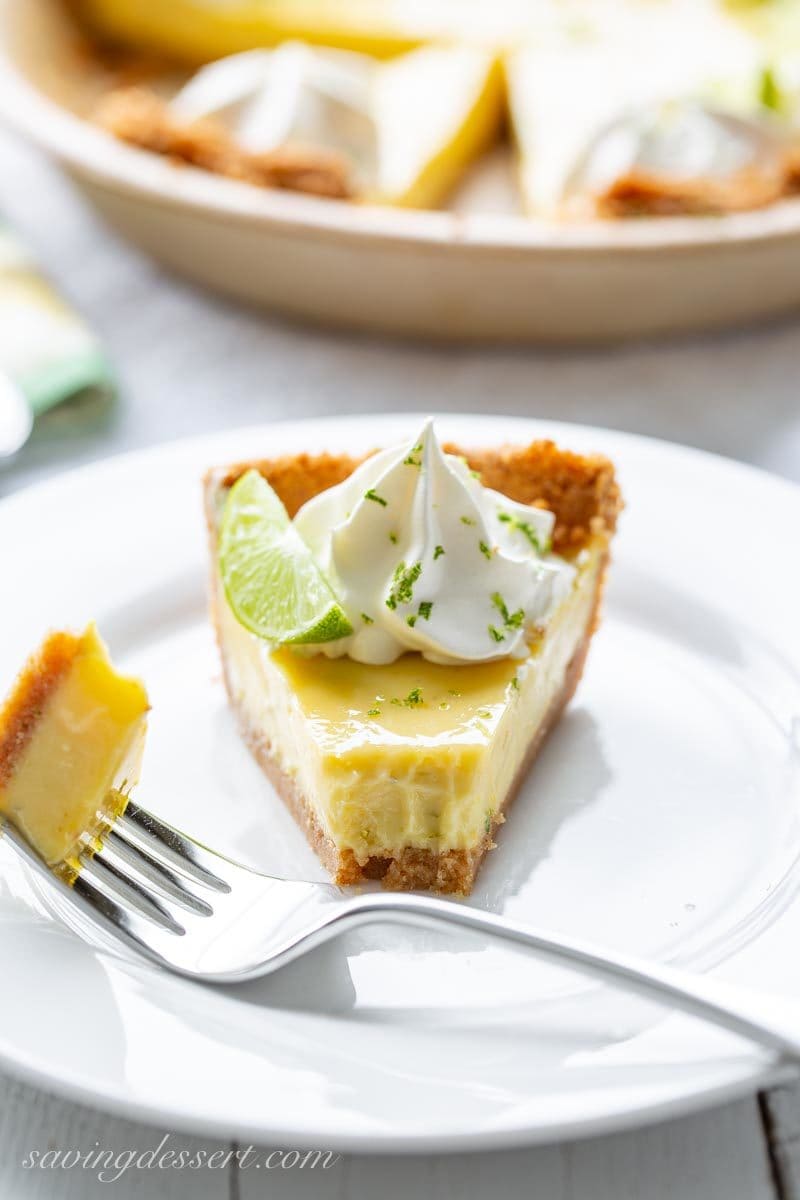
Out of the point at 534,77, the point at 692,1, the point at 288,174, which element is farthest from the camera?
the point at 692,1

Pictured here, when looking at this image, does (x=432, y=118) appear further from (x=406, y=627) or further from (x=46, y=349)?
(x=406, y=627)

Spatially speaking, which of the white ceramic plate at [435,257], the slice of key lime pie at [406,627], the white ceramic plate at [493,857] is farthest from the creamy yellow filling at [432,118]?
the slice of key lime pie at [406,627]

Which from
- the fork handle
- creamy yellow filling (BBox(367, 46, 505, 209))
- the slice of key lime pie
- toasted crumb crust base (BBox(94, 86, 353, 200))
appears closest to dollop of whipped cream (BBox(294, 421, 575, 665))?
the slice of key lime pie

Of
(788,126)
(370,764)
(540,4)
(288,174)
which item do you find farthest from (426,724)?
(540,4)

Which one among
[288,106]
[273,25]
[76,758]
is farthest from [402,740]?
[273,25]

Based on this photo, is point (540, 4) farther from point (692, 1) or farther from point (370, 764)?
point (370, 764)

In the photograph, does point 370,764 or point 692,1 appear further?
point 692,1
